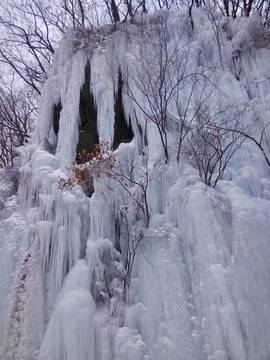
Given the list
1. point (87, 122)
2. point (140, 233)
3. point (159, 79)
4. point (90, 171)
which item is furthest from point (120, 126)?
point (140, 233)

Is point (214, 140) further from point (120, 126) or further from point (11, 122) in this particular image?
point (11, 122)

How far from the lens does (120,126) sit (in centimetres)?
627

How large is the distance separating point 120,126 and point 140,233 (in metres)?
2.51

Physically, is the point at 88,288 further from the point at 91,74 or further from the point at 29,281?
the point at 91,74

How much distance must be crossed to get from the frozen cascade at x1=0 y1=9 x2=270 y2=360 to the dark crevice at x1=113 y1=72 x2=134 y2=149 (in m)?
0.13

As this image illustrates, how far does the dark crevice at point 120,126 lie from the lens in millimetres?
6164

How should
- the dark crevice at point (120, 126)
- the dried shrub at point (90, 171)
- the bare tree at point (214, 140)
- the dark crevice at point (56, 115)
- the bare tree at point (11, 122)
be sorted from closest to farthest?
the bare tree at point (214, 140)
the dried shrub at point (90, 171)
the dark crevice at point (120, 126)
the dark crevice at point (56, 115)
the bare tree at point (11, 122)

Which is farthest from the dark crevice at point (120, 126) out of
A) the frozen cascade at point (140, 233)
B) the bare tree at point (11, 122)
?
the bare tree at point (11, 122)

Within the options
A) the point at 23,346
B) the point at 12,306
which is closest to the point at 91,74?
the point at 12,306

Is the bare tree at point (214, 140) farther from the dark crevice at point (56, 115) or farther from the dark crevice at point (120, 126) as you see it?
the dark crevice at point (56, 115)

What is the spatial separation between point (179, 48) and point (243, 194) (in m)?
3.71

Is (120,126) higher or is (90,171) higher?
(120,126)

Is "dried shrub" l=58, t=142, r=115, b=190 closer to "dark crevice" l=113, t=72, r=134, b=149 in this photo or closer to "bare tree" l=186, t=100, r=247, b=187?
"dark crevice" l=113, t=72, r=134, b=149

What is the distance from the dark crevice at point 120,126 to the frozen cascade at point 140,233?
130mm
